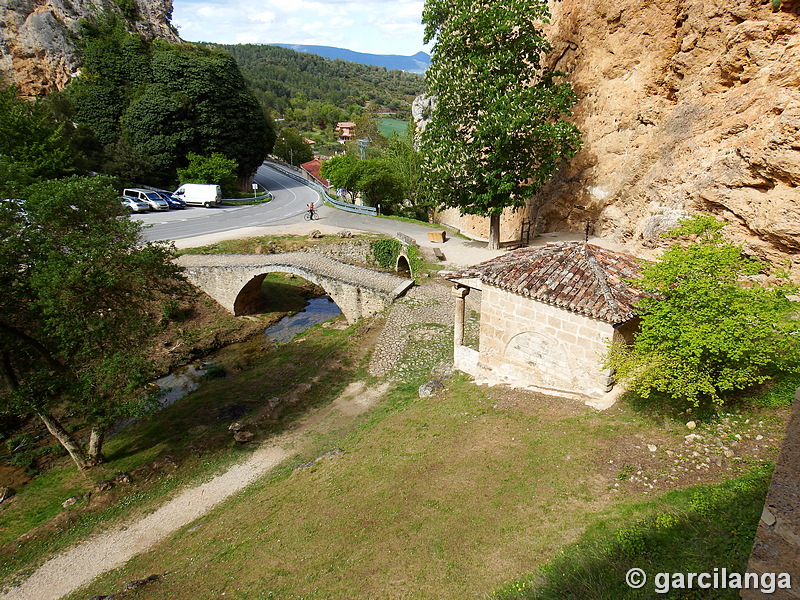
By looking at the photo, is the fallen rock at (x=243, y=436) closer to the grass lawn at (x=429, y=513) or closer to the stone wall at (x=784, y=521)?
the grass lawn at (x=429, y=513)

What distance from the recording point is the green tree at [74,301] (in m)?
12.5

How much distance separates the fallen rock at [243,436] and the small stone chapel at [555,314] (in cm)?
843

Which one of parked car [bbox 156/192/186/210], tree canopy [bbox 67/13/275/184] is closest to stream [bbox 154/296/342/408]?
parked car [bbox 156/192/186/210]

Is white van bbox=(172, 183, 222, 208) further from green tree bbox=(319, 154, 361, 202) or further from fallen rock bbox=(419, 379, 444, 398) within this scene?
fallen rock bbox=(419, 379, 444, 398)

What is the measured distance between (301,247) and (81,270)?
19.9 metres

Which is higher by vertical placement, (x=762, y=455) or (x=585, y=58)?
(x=585, y=58)

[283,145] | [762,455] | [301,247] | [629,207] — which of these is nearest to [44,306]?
[762,455]

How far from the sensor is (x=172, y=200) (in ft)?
135

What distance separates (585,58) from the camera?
80.1 feet

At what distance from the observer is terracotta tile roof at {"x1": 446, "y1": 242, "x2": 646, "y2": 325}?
1122cm

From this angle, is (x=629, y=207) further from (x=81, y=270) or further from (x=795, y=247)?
(x=81, y=270)

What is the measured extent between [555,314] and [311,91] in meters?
164

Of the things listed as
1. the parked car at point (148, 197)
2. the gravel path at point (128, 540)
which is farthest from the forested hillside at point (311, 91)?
the gravel path at point (128, 540)

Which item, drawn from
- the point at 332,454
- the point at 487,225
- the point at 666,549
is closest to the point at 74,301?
the point at 332,454
